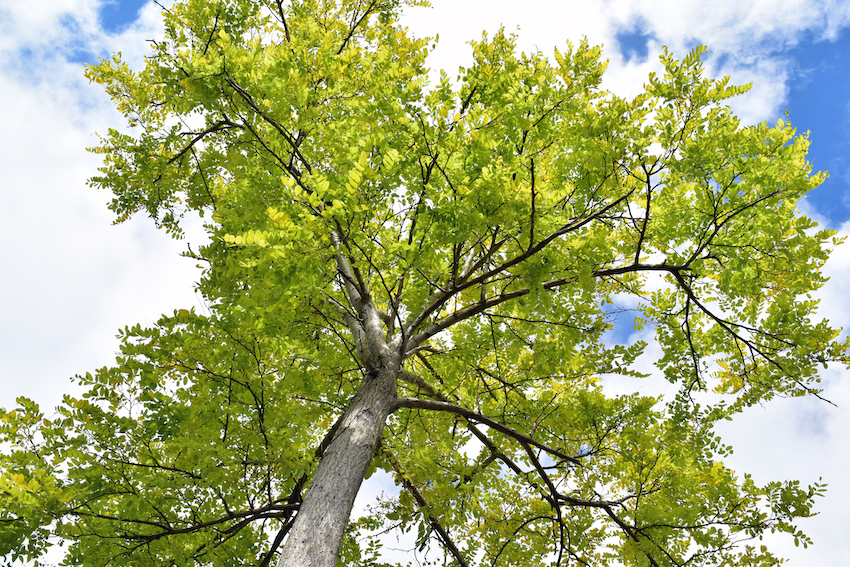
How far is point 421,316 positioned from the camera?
430cm

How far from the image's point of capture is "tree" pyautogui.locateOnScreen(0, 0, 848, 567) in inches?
125

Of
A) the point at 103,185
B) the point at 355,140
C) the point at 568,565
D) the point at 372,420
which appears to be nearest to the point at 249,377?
the point at 372,420

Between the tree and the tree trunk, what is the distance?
0.02 meters

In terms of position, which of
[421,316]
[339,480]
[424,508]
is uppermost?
[421,316]

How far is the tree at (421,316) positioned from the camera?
3.17 metres

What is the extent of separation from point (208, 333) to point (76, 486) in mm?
1356

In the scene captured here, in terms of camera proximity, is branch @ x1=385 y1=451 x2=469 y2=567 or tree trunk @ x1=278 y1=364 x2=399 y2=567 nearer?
tree trunk @ x1=278 y1=364 x2=399 y2=567

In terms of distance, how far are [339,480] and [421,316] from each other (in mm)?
1565

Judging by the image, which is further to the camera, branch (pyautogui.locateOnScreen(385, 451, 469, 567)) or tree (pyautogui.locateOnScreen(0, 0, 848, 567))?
branch (pyautogui.locateOnScreen(385, 451, 469, 567))

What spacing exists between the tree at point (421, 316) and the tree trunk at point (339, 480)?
2 centimetres

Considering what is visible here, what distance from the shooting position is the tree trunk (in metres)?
2.92

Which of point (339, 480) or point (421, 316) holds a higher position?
point (421, 316)

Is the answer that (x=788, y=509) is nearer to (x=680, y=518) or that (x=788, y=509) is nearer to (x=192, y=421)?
(x=680, y=518)

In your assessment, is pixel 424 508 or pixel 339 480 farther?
pixel 424 508
